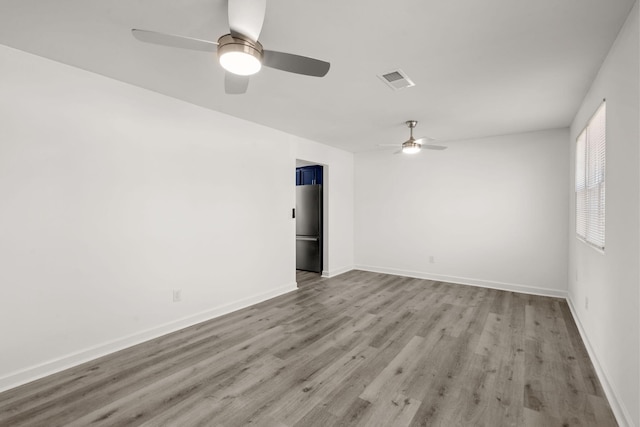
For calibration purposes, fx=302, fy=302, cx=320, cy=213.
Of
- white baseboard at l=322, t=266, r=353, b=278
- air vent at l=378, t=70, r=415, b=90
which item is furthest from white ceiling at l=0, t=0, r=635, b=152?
white baseboard at l=322, t=266, r=353, b=278

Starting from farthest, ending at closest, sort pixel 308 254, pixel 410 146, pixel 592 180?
1. pixel 308 254
2. pixel 410 146
3. pixel 592 180

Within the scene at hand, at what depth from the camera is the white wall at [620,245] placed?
166 centimetres

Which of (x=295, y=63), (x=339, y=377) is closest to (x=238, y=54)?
(x=295, y=63)

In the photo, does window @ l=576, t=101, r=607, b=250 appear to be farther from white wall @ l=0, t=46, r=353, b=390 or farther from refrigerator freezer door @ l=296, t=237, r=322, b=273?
refrigerator freezer door @ l=296, t=237, r=322, b=273

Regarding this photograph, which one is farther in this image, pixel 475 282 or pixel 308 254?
pixel 308 254

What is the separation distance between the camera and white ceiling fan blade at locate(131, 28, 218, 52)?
1548 millimetres

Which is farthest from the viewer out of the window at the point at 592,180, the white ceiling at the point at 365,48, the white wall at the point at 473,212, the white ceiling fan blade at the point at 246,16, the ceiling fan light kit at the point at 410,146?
the white wall at the point at 473,212

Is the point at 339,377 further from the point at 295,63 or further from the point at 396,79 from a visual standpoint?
the point at 396,79

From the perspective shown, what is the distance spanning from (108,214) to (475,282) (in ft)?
17.1

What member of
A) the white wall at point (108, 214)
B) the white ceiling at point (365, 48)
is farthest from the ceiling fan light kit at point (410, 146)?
the white wall at point (108, 214)

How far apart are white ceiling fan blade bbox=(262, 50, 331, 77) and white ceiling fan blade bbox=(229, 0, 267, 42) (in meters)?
0.14

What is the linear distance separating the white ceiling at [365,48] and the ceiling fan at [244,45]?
9.8 inches

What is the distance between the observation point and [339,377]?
2.35m

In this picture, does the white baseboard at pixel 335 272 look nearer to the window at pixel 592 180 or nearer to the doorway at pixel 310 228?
the doorway at pixel 310 228
